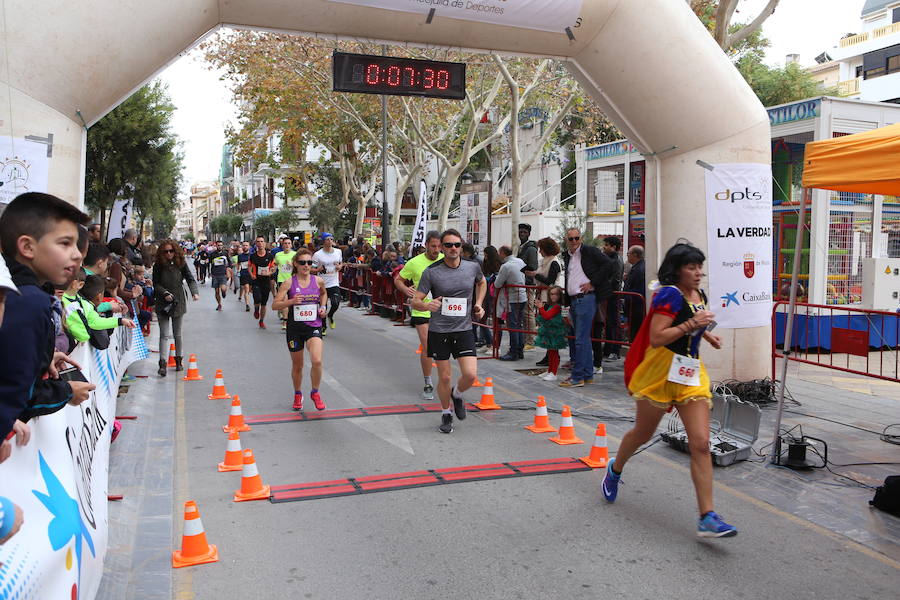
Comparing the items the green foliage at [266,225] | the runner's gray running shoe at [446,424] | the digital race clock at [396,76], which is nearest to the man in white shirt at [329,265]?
the digital race clock at [396,76]

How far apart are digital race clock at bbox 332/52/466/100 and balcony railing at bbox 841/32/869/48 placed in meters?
47.1

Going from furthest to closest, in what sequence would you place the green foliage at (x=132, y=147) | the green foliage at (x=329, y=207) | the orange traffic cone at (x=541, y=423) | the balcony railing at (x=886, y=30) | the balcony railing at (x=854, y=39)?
the balcony railing at (x=854, y=39) < the balcony railing at (x=886, y=30) < the green foliage at (x=329, y=207) < the green foliage at (x=132, y=147) < the orange traffic cone at (x=541, y=423)

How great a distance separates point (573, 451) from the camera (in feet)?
21.9

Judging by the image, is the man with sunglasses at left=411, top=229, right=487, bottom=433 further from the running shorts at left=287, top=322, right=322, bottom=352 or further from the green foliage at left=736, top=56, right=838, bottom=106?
the green foliage at left=736, top=56, right=838, bottom=106

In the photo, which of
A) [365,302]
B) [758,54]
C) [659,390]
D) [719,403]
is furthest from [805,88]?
[659,390]

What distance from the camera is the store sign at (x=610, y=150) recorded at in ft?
50.7

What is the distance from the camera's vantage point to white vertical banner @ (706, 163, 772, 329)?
8625 millimetres

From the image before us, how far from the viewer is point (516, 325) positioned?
11906mm

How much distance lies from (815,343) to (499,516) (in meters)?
9.26

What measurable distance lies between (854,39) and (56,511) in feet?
179

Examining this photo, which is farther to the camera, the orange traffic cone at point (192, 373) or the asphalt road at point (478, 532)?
the orange traffic cone at point (192, 373)

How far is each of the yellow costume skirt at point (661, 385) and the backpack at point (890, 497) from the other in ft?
5.14

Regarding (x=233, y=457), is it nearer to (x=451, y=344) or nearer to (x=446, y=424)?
(x=446, y=424)

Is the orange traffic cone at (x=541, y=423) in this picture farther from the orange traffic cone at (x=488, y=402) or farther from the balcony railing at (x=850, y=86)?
the balcony railing at (x=850, y=86)
